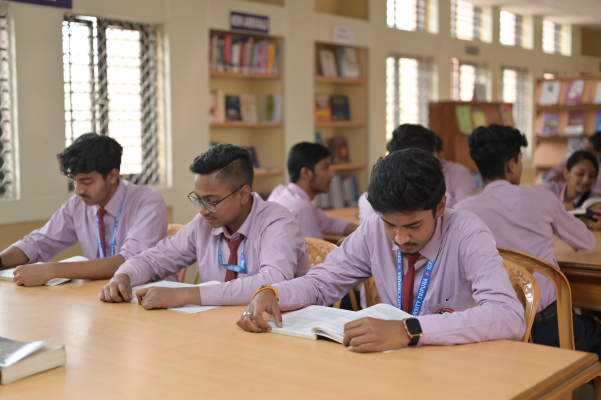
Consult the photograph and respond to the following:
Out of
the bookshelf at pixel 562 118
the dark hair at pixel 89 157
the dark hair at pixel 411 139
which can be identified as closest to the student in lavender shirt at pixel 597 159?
the dark hair at pixel 411 139

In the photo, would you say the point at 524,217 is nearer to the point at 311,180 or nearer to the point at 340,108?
the point at 311,180

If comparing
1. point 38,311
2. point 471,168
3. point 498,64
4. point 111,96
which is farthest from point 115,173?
point 498,64

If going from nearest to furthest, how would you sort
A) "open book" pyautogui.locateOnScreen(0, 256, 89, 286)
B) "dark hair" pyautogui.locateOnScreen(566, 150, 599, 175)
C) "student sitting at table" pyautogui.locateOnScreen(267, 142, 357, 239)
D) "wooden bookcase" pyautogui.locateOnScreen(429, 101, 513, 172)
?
"open book" pyautogui.locateOnScreen(0, 256, 89, 286), "student sitting at table" pyautogui.locateOnScreen(267, 142, 357, 239), "dark hair" pyautogui.locateOnScreen(566, 150, 599, 175), "wooden bookcase" pyautogui.locateOnScreen(429, 101, 513, 172)

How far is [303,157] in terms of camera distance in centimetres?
399

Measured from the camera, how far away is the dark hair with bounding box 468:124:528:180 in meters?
2.99

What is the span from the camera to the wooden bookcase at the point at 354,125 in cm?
733

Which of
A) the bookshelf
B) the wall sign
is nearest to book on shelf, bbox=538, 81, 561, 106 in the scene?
the bookshelf

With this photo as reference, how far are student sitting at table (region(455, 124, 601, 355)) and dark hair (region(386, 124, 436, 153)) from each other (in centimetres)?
94

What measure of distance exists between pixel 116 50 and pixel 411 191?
4.02 m

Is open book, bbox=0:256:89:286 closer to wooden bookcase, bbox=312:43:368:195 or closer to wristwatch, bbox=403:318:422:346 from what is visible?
wristwatch, bbox=403:318:422:346

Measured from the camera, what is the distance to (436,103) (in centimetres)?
831

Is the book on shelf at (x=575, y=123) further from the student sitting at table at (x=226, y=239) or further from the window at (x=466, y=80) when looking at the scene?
the student sitting at table at (x=226, y=239)

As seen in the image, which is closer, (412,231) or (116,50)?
(412,231)

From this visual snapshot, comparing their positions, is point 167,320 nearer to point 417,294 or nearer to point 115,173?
point 417,294
